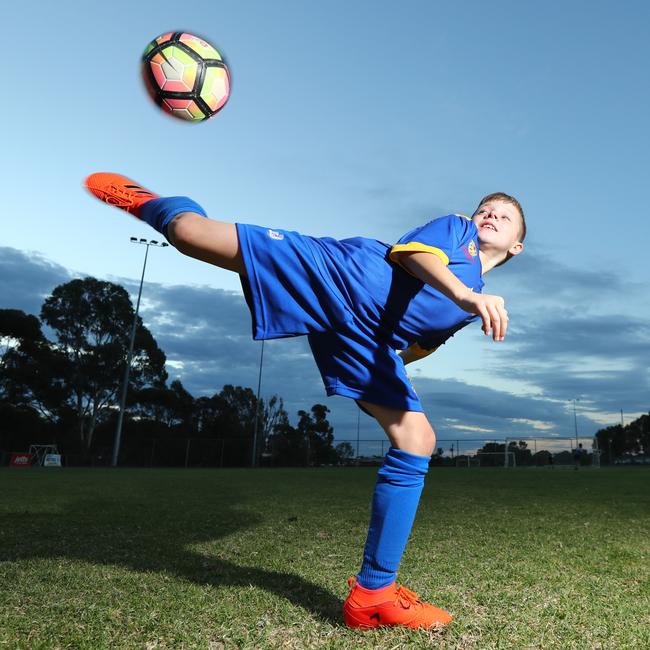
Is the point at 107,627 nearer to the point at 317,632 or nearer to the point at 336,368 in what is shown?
the point at 317,632

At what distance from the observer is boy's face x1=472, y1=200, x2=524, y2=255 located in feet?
8.73

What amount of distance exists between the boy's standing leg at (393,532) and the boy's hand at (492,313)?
1.82 ft

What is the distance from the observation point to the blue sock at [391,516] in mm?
2164

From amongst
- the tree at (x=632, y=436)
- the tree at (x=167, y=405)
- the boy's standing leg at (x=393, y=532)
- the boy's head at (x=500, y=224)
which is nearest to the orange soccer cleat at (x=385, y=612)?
the boy's standing leg at (x=393, y=532)

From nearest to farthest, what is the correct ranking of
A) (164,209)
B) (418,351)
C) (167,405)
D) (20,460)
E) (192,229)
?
(192,229) → (164,209) → (418,351) → (20,460) → (167,405)

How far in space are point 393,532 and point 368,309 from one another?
2.80 feet

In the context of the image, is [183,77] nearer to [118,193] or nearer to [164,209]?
[118,193]

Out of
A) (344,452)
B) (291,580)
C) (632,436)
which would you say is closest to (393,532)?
(291,580)

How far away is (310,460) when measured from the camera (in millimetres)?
39688

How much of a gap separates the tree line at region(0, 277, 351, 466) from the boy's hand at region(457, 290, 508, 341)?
3510 cm

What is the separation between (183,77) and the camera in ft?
10.5

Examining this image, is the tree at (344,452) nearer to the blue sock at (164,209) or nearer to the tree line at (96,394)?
the tree line at (96,394)

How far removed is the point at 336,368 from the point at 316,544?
1.93m

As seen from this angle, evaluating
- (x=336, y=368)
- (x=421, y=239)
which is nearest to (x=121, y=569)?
(x=336, y=368)
